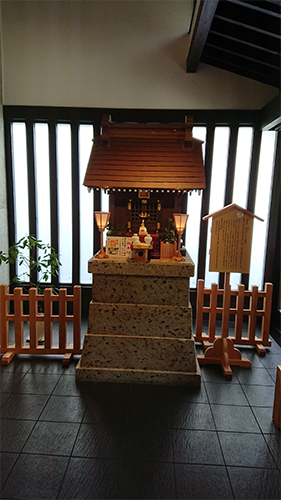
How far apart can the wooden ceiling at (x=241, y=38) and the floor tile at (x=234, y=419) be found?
4313 mm

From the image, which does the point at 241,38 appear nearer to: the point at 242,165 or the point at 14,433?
the point at 242,165

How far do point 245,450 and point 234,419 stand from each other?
0.39m

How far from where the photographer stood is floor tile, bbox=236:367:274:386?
3.58 meters

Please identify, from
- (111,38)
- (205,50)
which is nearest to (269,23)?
(205,50)

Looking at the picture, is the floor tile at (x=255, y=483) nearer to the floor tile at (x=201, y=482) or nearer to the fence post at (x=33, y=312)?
the floor tile at (x=201, y=482)

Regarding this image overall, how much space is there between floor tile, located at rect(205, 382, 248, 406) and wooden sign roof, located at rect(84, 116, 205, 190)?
247 cm

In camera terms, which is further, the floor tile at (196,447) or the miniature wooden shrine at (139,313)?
the miniature wooden shrine at (139,313)

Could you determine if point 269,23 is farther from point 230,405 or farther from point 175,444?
point 175,444

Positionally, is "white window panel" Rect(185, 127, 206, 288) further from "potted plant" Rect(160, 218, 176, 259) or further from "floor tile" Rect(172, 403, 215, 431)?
"floor tile" Rect(172, 403, 215, 431)

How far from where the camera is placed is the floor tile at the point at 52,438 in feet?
8.16

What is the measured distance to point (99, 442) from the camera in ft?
8.49

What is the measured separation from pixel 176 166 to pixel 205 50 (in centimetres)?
221

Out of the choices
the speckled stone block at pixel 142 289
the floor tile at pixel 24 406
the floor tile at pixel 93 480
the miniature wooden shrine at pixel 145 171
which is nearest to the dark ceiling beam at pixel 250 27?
the miniature wooden shrine at pixel 145 171

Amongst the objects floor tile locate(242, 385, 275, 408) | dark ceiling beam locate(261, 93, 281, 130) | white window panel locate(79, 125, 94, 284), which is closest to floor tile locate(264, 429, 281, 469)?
floor tile locate(242, 385, 275, 408)
